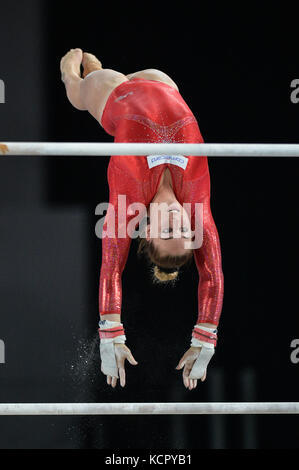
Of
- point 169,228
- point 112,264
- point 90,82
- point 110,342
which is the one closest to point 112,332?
point 110,342

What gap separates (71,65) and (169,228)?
3.24 ft

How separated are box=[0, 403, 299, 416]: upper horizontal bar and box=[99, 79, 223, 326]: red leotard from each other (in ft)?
0.93

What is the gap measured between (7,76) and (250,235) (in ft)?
4.34

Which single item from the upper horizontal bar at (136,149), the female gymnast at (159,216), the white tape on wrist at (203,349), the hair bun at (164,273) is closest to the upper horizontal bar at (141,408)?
the female gymnast at (159,216)

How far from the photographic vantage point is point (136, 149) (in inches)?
65.4

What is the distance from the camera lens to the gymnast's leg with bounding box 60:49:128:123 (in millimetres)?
2324

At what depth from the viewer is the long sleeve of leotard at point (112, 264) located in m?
1.96

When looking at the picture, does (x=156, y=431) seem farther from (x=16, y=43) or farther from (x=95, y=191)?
(x=16, y=43)

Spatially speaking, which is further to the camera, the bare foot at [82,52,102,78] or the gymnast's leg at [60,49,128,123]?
the bare foot at [82,52,102,78]

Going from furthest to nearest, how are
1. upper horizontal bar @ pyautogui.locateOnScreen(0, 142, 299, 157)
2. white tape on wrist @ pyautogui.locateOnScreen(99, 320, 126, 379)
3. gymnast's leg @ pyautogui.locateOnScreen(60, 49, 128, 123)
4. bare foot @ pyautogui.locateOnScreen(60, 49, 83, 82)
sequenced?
bare foot @ pyautogui.locateOnScreen(60, 49, 83, 82), gymnast's leg @ pyautogui.locateOnScreen(60, 49, 128, 123), white tape on wrist @ pyautogui.locateOnScreen(99, 320, 126, 379), upper horizontal bar @ pyautogui.locateOnScreen(0, 142, 299, 157)

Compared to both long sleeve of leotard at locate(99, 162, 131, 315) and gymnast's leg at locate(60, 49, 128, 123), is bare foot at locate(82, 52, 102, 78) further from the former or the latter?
long sleeve of leotard at locate(99, 162, 131, 315)

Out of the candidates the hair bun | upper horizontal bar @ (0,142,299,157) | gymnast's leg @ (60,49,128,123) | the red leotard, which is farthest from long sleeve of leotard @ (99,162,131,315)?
gymnast's leg @ (60,49,128,123)

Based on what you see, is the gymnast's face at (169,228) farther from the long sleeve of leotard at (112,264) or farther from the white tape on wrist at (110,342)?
the white tape on wrist at (110,342)

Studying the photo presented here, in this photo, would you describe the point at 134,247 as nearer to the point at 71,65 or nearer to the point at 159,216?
the point at 71,65
